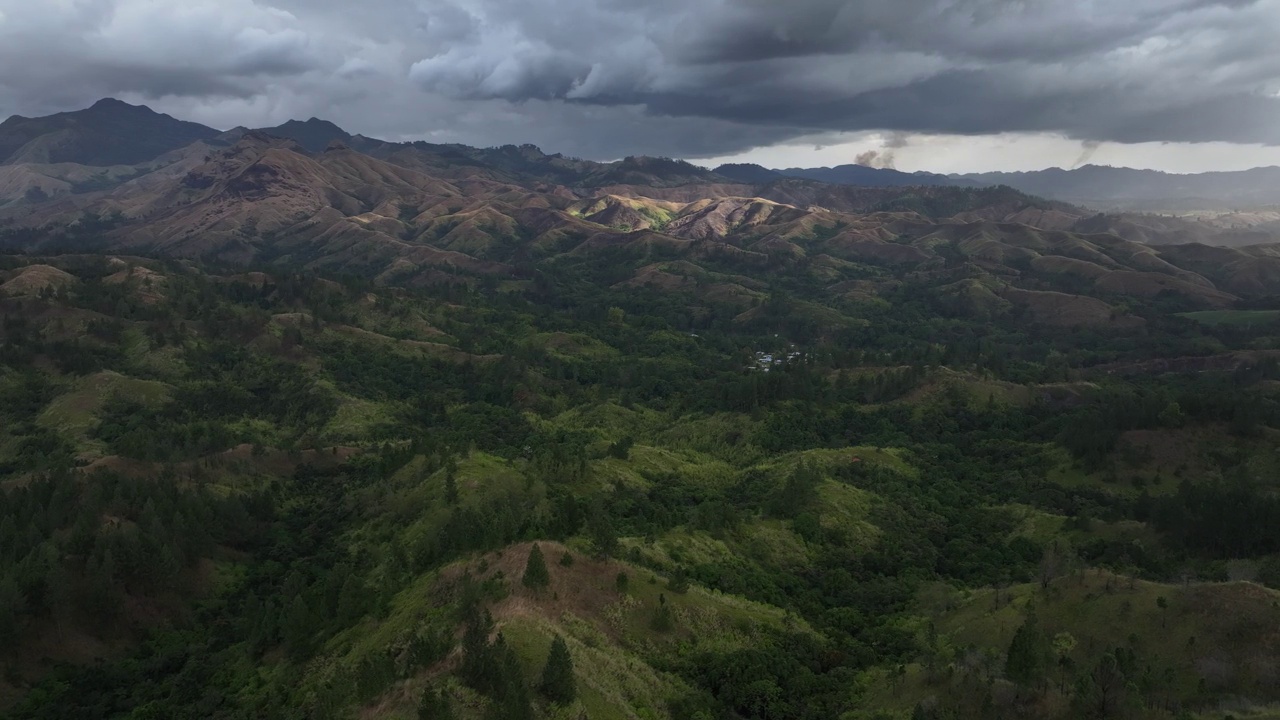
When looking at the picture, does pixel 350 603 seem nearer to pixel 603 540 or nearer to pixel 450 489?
pixel 603 540

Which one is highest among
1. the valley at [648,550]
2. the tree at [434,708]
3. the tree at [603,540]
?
the tree at [434,708]

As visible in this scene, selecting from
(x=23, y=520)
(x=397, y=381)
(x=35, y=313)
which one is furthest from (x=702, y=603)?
(x=35, y=313)

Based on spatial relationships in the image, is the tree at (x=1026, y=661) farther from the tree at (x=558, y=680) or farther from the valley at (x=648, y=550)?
the tree at (x=558, y=680)

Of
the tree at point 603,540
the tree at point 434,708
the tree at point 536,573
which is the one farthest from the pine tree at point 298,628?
the tree at point 434,708

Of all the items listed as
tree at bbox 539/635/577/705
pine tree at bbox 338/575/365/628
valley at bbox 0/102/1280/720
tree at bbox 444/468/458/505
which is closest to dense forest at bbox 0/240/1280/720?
tree at bbox 539/635/577/705

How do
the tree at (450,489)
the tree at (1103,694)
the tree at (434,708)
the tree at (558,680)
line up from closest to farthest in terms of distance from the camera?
the tree at (434,708) < the tree at (1103,694) < the tree at (558,680) < the tree at (450,489)

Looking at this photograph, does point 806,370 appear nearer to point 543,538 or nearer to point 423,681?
point 543,538
